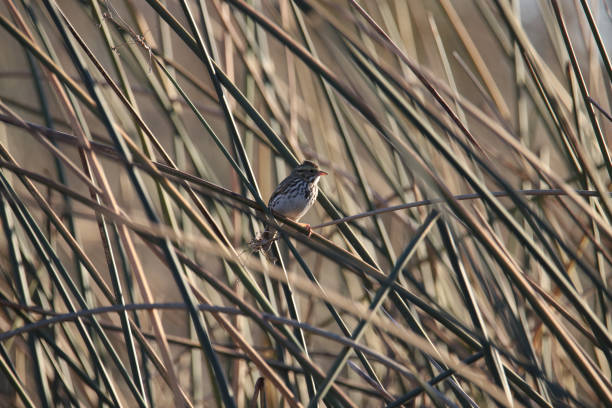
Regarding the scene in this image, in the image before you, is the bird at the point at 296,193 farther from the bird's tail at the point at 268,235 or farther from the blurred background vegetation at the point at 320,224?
the bird's tail at the point at 268,235

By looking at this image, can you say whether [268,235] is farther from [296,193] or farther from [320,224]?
[320,224]

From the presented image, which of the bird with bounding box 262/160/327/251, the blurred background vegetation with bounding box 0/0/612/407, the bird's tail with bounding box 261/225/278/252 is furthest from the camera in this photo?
the bird with bounding box 262/160/327/251

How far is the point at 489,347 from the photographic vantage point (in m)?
2.03

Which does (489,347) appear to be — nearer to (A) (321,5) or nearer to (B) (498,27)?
(A) (321,5)

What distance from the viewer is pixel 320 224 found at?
2814 mm

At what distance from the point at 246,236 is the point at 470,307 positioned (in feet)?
8.25

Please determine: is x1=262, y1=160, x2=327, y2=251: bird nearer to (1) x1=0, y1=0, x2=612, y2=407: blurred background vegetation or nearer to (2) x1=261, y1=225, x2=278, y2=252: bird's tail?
(1) x1=0, y1=0, x2=612, y2=407: blurred background vegetation

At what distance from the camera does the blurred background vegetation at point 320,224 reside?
182 cm

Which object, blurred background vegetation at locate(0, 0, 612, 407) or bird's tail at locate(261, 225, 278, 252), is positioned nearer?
blurred background vegetation at locate(0, 0, 612, 407)

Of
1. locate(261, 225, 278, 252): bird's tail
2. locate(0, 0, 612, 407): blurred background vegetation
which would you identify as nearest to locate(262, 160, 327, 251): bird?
locate(0, 0, 612, 407): blurred background vegetation

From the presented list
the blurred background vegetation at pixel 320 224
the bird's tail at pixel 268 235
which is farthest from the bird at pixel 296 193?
the bird's tail at pixel 268 235

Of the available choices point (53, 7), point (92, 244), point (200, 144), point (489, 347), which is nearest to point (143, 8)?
point (200, 144)

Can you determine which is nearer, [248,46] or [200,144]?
[248,46]

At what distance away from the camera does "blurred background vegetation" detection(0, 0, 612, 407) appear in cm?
182
